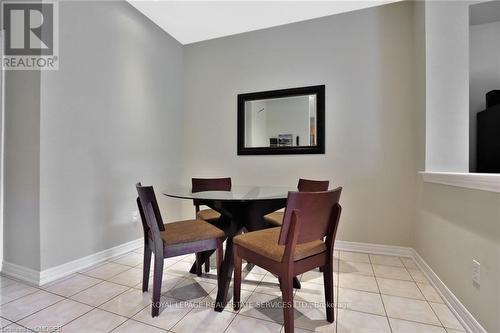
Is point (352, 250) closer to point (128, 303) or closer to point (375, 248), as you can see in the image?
point (375, 248)

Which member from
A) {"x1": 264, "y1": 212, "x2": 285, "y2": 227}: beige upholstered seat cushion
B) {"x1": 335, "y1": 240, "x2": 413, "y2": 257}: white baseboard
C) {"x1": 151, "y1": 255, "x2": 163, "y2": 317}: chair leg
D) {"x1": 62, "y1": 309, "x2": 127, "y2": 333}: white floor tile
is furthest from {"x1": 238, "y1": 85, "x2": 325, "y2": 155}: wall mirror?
{"x1": 62, "y1": 309, "x2": 127, "y2": 333}: white floor tile

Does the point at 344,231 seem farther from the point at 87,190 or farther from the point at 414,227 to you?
the point at 87,190

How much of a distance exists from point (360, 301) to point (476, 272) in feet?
2.27

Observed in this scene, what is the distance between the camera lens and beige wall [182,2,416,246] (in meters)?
Result: 2.45

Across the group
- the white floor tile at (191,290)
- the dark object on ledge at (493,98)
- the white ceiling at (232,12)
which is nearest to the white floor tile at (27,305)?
the white floor tile at (191,290)

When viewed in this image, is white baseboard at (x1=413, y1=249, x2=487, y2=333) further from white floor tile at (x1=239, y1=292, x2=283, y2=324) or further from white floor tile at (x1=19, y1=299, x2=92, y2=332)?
white floor tile at (x1=19, y1=299, x2=92, y2=332)

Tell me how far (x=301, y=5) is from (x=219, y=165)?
2.11 meters

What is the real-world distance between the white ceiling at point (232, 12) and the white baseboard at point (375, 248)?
8.54 ft

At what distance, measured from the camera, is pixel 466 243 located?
1.38 meters

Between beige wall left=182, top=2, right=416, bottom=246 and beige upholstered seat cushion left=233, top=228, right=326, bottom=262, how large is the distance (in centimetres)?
142

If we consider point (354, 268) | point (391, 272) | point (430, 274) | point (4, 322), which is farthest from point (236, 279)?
point (430, 274)

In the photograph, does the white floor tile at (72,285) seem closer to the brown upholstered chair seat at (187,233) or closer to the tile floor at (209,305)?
the tile floor at (209,305)

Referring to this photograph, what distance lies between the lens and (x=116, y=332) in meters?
1.31

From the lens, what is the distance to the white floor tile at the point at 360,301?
5.05 feet
